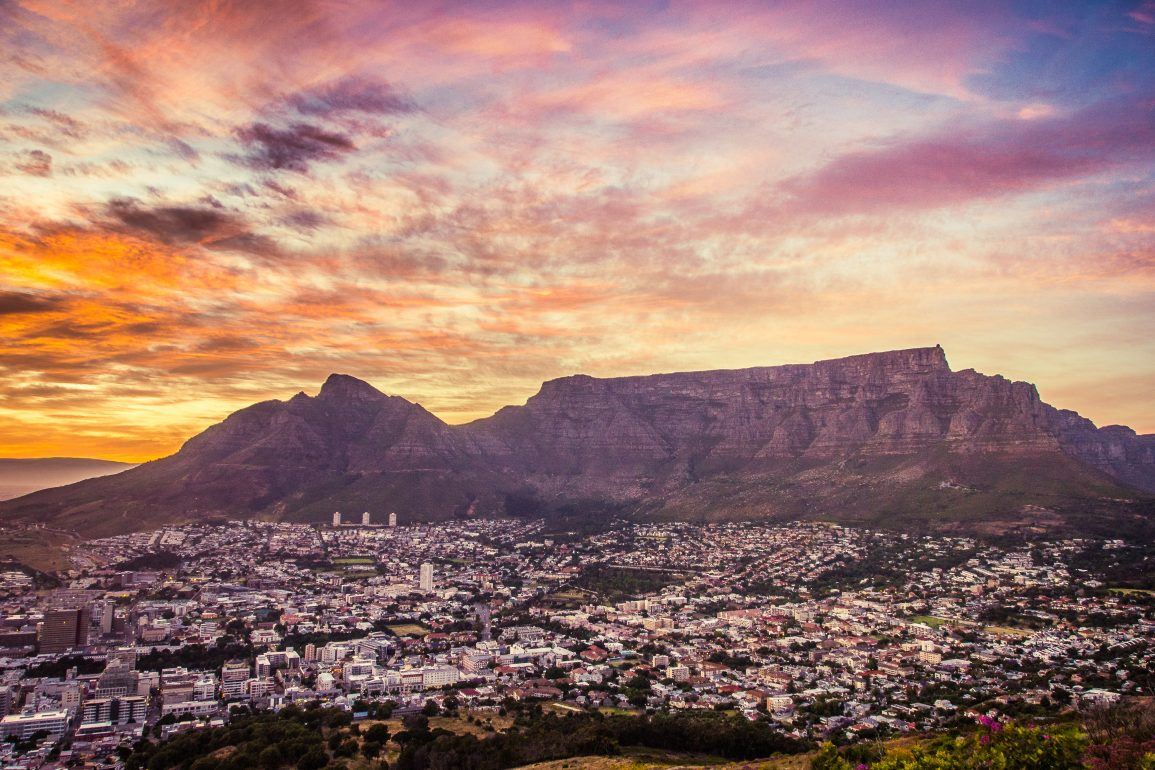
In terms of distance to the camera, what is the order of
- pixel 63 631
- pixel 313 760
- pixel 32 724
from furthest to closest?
pixel 63 631, pixel 32 724, pixel 313 760

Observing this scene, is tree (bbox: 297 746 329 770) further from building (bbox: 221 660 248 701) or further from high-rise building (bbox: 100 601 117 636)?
high-rise building (bbox: 100 601 117 636)

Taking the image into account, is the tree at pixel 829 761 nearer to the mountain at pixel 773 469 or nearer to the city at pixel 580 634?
the city at pixel 580 634

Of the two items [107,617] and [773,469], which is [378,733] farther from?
[773,469]

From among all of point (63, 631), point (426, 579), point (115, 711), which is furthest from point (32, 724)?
point (426, 579)

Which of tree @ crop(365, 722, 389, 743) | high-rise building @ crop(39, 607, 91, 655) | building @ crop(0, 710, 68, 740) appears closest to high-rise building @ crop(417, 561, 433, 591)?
high-rise building @ crop(39, 607, 91, 655)

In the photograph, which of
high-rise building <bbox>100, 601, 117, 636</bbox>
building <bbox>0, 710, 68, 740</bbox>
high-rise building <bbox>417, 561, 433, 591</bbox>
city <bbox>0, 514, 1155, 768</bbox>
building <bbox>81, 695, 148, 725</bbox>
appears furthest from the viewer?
high-rise building <bbox>417, 561, 433, 591</bbox>
